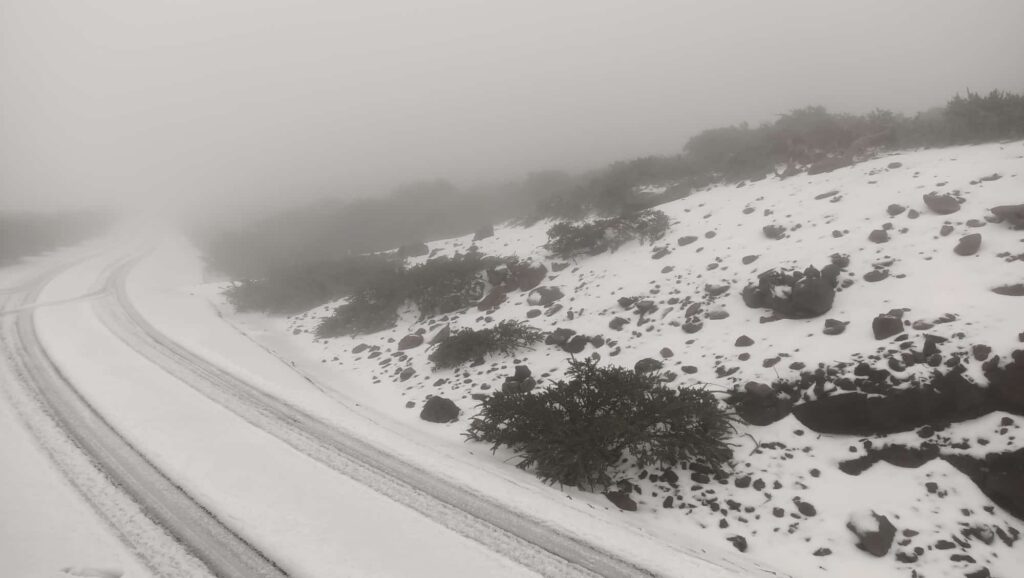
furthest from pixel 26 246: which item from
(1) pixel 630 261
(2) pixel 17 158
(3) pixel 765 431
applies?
(2) pixel 17 158

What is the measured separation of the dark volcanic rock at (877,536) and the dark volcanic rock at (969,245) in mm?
5060

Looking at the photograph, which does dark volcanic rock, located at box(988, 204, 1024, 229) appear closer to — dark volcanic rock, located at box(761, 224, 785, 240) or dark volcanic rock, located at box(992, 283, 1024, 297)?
dark volcanic rock, located at box(992, 283, 1024, 297)

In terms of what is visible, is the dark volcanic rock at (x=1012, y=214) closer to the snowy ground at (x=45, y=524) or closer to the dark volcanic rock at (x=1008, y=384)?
the dark volcanic rock at (x=1008, y=384)

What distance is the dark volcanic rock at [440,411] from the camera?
25.0 ft

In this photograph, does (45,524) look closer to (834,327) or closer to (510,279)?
(510,279)

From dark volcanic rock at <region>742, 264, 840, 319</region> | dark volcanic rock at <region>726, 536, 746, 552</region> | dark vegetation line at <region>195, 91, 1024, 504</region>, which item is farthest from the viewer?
dark volcanic rock at <region>742, 264, 840, 319</region>

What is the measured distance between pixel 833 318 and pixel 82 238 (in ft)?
153

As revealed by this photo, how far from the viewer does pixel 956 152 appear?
9977 millimetres

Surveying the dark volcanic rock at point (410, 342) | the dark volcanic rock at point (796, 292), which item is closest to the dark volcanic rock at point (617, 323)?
the dark volcanic rock at point (796, 292)

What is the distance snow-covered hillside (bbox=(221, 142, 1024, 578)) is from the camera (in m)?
4.55

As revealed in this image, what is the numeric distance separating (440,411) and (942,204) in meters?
9.94

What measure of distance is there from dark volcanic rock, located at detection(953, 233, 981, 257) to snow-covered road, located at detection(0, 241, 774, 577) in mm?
6400

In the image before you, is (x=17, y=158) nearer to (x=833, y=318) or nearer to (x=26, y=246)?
(x=26, y=246)

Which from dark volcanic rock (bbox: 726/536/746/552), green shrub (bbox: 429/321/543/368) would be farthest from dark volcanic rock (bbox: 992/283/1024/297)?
green shrub (bbox: 429/321/543/368)
